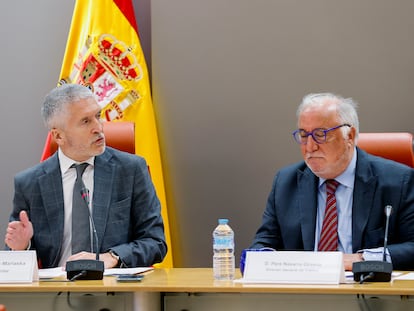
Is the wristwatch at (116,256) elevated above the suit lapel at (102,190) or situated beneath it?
situated beneath

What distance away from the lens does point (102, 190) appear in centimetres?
345

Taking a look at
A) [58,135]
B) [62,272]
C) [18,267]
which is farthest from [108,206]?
[18,267]

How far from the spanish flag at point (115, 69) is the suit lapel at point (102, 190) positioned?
2.58 ft

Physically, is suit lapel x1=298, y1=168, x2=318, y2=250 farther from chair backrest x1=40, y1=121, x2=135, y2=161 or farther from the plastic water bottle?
chair backrest x1=40, y1=121, x2=135, y2=161

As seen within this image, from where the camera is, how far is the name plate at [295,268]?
237cm

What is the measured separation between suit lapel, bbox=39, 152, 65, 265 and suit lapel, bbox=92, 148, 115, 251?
0.16 metres

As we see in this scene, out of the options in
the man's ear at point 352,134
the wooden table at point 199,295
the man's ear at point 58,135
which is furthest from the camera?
the man's ear at point 58,135

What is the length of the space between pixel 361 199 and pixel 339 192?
0.41 ft

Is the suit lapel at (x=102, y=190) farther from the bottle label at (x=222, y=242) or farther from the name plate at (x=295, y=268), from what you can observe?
the name plate at (x=295, y=268)

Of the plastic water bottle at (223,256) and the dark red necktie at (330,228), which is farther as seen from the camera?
the dark red necktie at (330,228)

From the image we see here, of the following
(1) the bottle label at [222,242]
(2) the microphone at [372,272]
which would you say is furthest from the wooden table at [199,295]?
(1) the bottle label at [222,242]

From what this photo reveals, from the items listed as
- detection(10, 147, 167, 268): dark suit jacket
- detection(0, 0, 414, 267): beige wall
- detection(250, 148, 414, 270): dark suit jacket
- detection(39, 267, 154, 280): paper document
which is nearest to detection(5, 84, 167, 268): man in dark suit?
detection(10, 147, 167, 268): dark suit jacket

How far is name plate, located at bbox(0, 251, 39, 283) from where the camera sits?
260 centimetres

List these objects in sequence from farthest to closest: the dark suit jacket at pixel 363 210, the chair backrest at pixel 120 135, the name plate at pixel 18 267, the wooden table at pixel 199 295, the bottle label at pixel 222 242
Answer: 1. the chair backrest at pixel 120 135
2. the dark suit jacket at pixel 363 210
3. the bottle label at pixel 222 242
4. the name plate at pixel 18 267
5. the wooden table at pixel 199 295
